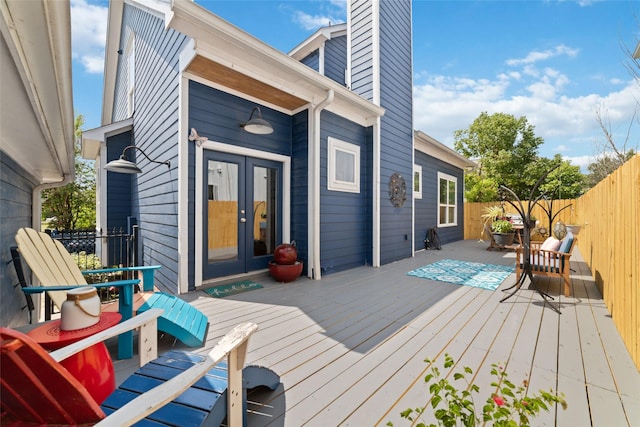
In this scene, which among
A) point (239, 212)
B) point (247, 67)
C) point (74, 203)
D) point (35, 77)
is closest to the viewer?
point (35, 77)

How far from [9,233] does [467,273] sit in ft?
19.8

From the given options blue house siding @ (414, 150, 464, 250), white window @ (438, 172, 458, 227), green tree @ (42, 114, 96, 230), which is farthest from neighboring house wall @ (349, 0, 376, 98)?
green tree @ (42, 114, 96, 230)

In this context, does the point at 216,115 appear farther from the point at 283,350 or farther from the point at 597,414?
the point at 597,414

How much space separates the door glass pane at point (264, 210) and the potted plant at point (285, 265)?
521mm

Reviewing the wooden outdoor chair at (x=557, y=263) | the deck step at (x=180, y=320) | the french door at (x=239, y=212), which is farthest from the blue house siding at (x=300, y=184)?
the wooden outdoor chair at (x=557, y=263)

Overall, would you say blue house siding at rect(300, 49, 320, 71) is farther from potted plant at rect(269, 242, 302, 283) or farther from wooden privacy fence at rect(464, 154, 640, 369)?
wooden privacy fence at rect(464, 154, 640, 369)

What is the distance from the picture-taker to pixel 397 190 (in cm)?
607

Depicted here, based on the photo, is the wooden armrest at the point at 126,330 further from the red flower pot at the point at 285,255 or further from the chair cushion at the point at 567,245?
the chair cushion at the point at 567,245

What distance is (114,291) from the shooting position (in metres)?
5.35

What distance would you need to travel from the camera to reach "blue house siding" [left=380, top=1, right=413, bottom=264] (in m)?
5.69

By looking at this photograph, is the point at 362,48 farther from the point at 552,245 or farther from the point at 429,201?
the point at 552,245

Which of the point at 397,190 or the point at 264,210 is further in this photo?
the point at 397,190

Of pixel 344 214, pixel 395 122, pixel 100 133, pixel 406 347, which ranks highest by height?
pixel 395 122

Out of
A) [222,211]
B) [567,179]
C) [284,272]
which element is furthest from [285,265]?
[567,179]
